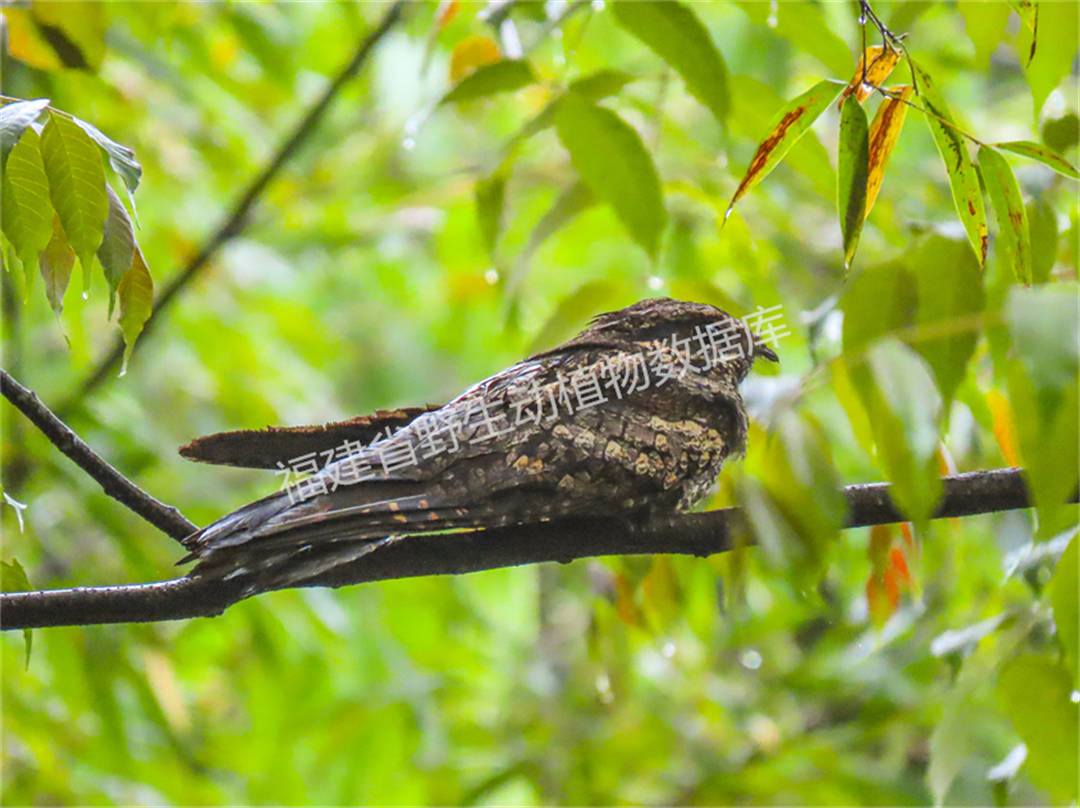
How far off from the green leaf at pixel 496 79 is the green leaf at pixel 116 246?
26.2 inches

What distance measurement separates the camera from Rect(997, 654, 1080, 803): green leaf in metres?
1.20

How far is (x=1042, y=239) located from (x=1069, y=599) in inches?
21.2

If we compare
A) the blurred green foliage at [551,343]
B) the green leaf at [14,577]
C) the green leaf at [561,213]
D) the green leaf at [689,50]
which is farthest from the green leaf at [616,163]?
the green leaf at [14,577]

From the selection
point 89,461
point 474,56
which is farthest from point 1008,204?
point 474,56

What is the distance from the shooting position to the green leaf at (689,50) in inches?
53.0

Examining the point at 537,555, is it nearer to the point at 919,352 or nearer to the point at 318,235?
the point at 919,352

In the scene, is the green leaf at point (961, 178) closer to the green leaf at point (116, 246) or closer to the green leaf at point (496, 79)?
the green leaf at point (496, 79)

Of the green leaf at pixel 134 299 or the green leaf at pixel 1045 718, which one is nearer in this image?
the green leaf at pixel 134 299

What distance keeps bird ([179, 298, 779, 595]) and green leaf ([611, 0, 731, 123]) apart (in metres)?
0.32

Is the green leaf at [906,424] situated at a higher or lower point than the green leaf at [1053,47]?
lower

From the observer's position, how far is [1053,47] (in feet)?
3.67

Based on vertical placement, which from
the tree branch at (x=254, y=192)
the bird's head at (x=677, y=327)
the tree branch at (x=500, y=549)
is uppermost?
the tree branch at (x=254, y=192)

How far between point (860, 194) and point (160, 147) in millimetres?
2618

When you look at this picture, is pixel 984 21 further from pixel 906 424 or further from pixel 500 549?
pixel 500 549
